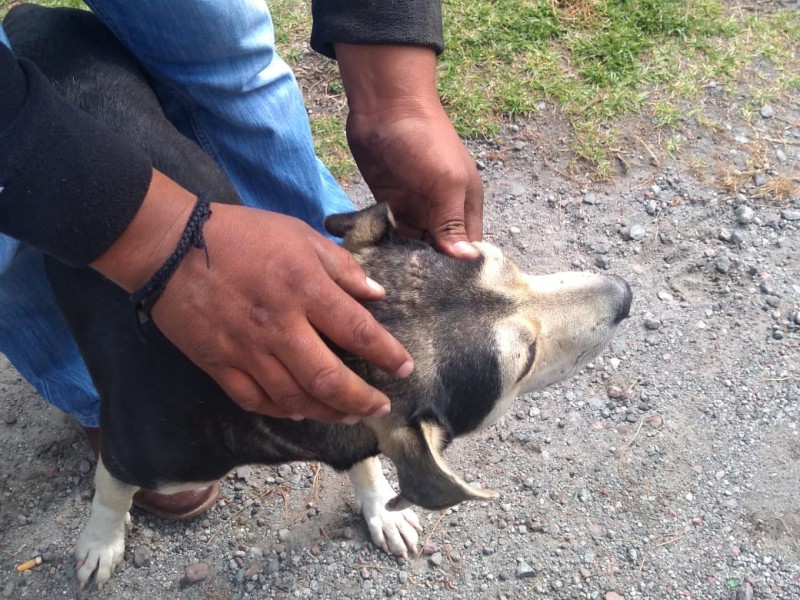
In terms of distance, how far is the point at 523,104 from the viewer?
4.74m

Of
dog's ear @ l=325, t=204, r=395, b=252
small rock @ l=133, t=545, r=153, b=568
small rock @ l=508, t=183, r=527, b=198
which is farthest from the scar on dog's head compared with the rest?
small rock @ l=508, t=183, r=527, b=198

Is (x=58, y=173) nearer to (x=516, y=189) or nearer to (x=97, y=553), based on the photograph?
(x=97, y=553)

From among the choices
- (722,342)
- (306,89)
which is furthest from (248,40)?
(722,342)

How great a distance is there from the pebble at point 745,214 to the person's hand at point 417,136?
224 centimetres

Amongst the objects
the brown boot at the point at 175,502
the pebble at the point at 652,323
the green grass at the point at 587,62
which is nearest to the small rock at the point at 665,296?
the pebble at the point at 652,323

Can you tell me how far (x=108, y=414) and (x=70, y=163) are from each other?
1.28 meters

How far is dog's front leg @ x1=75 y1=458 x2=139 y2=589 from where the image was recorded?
10.2 ft

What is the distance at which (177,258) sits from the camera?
176 cm

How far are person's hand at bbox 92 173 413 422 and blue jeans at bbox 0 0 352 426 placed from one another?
45.6 inches

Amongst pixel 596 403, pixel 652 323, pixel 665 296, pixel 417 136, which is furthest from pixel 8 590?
pixel 665 296

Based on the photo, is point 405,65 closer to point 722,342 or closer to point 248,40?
point 248,40

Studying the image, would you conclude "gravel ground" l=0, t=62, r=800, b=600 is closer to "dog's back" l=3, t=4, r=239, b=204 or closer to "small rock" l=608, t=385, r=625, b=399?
"small rock" l=608, t=385, r=625, b=399

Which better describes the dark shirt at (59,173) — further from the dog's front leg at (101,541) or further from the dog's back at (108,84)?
the dog's front leg at (101,541)

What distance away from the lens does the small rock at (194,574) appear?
10.6 feet
